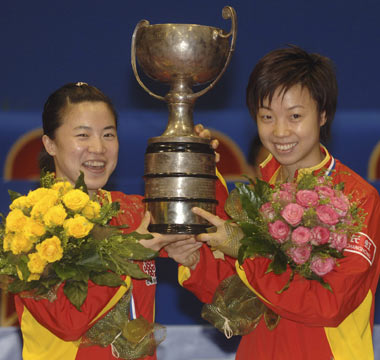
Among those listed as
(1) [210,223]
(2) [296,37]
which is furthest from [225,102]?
(1) [210,223]

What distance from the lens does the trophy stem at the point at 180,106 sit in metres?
2.58

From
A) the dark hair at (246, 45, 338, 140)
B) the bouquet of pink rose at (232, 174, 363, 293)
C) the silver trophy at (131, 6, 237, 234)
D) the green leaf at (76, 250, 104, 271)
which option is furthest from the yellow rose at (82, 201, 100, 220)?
the dark hair at (246, 45, 338, 140)

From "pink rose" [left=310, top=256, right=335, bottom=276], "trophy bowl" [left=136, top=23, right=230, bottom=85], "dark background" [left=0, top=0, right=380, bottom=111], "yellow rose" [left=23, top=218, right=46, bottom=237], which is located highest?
"dark background" [left=0, top=0, right=380, bottom=111]

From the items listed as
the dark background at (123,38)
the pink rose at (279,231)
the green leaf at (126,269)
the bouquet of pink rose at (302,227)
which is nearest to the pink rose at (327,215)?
the bouquet of pink rose at (302,227)

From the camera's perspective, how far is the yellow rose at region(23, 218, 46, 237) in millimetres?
2281

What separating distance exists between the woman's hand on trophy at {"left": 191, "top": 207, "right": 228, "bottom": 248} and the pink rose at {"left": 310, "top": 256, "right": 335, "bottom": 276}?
0.31 metres

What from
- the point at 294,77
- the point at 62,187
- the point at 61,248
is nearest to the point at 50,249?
the point at 61,248

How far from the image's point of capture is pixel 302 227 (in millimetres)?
2312

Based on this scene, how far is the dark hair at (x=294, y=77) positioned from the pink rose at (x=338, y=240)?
1.53 feet

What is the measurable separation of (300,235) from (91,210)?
2.05 ft

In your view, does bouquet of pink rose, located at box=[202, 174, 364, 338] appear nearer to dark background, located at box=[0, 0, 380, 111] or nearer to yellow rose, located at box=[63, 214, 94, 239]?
yellow rose, located at box=[63, 214, 94, 239]

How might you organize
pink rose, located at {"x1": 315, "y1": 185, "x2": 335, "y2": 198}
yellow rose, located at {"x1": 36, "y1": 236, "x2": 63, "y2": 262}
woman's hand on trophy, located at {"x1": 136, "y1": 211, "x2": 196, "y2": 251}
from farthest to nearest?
woman's hand on trophy, located at {"x1": 136, "y1": 211, "x2": 196, "y2": 251}
pink rose, located at {"x1": 315, "y1": 185, "x2": 335, "y2": 198}
yellow rose, located at {"x1": 36, "y1": 236, "x2": 63, "y2": 262}

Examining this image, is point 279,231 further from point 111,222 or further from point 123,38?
point 123,38

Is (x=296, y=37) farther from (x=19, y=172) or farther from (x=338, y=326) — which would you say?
(x=338, y=326)
